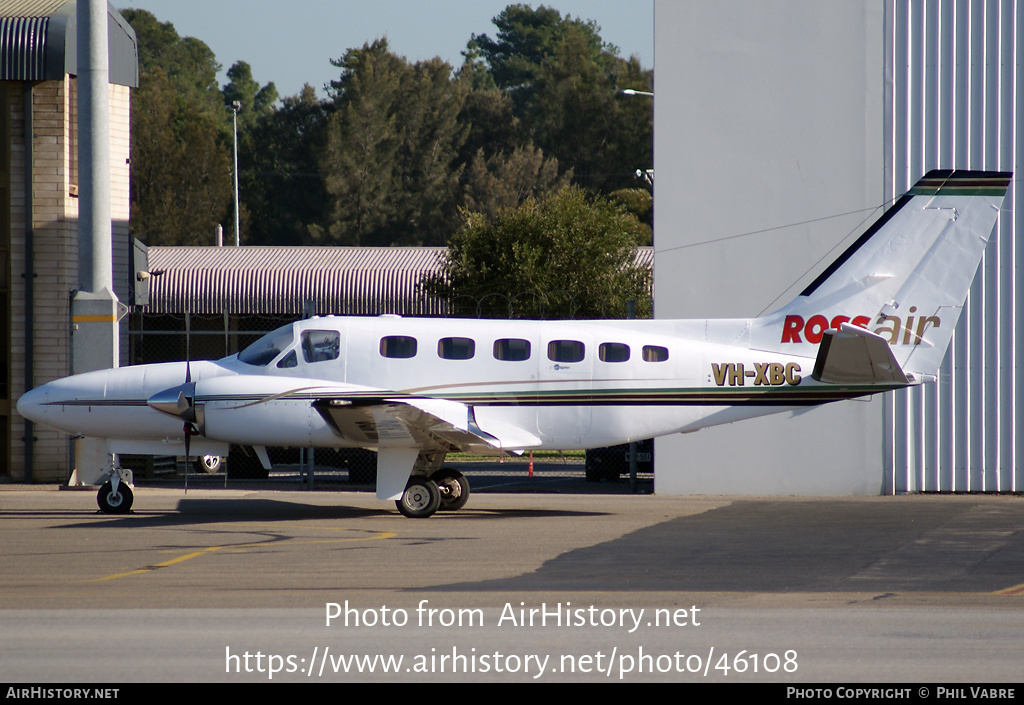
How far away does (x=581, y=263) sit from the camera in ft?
105

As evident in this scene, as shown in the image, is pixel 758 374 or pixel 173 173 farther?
pixel 173 173

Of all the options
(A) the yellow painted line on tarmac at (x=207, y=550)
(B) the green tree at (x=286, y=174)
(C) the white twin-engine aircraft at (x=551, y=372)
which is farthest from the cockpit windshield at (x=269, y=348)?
(B) the green tree at (x=286, y=174)

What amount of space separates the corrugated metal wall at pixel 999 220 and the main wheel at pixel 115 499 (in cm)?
1240

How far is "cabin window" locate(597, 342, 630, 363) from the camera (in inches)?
597

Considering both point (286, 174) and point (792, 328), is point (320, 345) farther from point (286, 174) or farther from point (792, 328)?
point (286, 174)

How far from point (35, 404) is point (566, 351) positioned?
25.3 feet

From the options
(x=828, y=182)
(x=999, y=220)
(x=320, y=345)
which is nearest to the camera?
(x=320, y=345)

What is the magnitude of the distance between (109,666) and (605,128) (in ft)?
231

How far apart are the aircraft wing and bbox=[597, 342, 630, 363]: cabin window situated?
1531 mm

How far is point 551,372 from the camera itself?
599 inches

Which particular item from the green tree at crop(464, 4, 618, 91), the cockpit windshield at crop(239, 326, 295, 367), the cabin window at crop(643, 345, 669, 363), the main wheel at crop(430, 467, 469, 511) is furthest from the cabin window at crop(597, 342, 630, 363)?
the green tree at crop(464, 4, 618, 91)

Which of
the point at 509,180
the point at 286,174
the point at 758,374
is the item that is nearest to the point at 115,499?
the point at 758,374

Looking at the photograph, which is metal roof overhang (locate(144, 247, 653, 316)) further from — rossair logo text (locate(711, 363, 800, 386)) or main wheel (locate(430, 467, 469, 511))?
rossair logo text (locate(711, 363, 800, 386))

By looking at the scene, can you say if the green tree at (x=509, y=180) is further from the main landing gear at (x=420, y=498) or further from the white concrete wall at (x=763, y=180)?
the main landing gear at (x=420, y=498)
